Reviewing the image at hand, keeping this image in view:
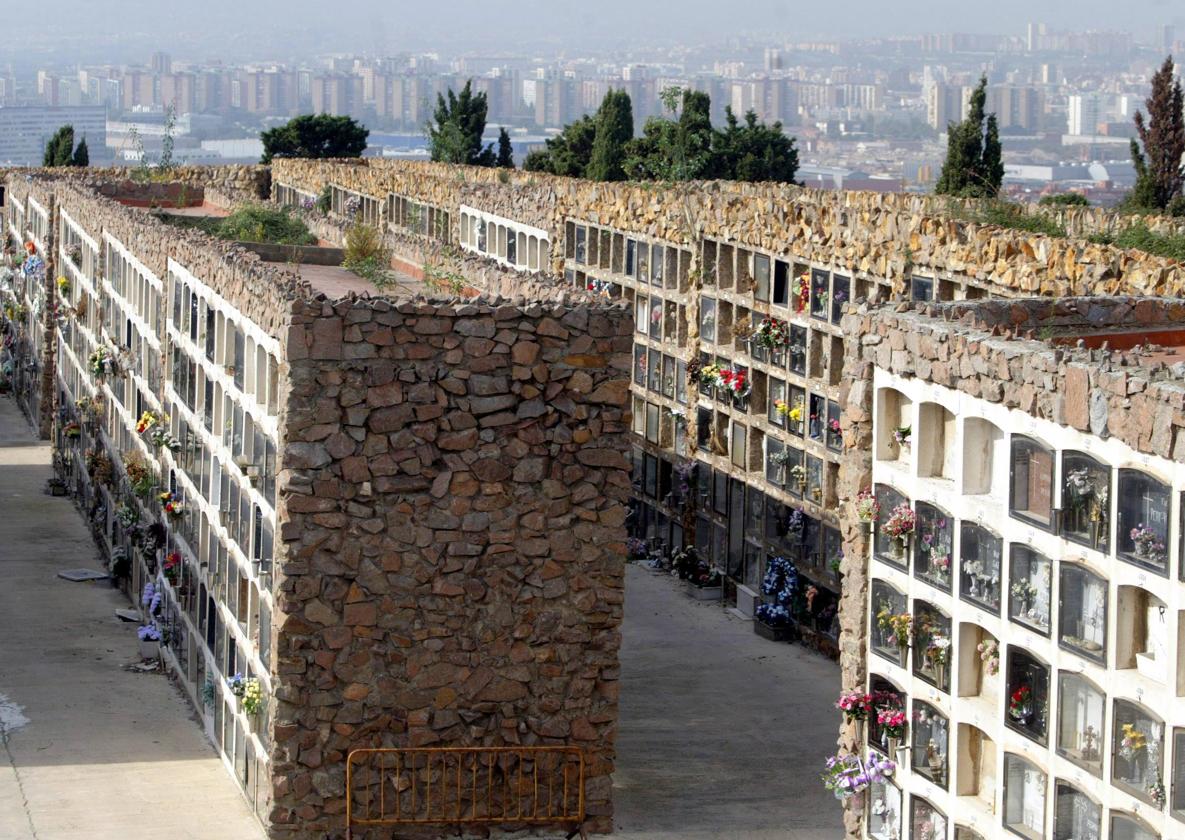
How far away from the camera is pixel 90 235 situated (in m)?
30.4

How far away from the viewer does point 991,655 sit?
1276 centimetres

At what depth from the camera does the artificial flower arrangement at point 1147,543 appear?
11.2m

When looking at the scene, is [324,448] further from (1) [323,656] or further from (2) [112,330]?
(2) [112,330]

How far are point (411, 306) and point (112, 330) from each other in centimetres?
1240

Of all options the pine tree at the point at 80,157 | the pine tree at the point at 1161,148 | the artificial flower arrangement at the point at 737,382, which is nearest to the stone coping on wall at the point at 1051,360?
the artificial flower arrangement at the point at 737,382

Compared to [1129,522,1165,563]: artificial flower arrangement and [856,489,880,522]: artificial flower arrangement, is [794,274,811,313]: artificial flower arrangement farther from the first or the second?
[1129,522,1165,563]: artificial flower arrangement

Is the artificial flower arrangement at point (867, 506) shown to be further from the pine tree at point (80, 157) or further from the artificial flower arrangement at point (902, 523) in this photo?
the pine tree at point (80, 157)

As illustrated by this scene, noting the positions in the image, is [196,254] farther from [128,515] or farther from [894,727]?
[894,727]

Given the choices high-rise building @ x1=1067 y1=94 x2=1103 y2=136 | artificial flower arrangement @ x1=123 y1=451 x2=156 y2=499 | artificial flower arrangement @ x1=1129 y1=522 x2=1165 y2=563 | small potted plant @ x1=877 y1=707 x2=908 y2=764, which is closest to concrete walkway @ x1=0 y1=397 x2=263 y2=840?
artificial flower arrangement @ x1=123 y1=451 x2=156 y2=499

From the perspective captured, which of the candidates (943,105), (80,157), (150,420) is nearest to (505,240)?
(150,420)

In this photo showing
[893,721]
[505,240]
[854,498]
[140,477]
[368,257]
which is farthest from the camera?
[505,240]

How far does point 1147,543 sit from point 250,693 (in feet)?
28.3

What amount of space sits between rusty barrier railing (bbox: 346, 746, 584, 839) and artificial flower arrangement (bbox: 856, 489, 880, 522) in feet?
14.9

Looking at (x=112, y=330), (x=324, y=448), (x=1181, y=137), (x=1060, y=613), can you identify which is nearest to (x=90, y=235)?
(x=112, y=330)
